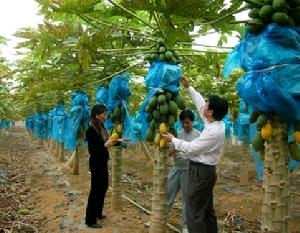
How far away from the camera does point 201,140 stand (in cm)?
394

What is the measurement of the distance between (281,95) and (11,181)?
9425 millimetres

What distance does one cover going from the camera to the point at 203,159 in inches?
157

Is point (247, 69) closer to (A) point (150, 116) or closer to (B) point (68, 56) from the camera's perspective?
(A) point (150, 116)

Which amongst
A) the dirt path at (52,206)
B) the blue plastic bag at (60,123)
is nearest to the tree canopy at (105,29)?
the dirt path at (52,206)

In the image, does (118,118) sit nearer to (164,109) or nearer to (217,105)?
(164,109)

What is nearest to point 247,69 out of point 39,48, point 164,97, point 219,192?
point 164,97

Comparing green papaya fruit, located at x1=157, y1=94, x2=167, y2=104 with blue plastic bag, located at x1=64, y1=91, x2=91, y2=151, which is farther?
blue plastic bag, located at x1=64, y1=91, x2=91, y2=151

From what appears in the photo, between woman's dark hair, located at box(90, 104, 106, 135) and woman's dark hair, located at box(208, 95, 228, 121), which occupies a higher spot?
woman's dark hair, located at box(208, 95, 228, 121)

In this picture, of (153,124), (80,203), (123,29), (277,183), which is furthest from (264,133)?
(80,203)

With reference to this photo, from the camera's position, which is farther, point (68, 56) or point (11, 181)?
point (11, 181)

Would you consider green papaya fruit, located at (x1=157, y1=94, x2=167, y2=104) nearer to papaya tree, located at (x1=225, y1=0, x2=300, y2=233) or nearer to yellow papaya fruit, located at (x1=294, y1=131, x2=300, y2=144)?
papaya tree, located at (x1=225, y1=0, x2=300, y2=233)

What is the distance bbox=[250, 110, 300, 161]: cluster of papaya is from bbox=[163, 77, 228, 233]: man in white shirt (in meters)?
0.98

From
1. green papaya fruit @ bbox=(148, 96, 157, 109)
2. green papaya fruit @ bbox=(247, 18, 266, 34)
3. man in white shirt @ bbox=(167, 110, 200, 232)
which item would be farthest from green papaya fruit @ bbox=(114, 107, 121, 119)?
green papaya fruit @ bbox=(247, 18, 266, 34)

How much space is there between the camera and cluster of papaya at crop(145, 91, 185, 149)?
4.57 metres
